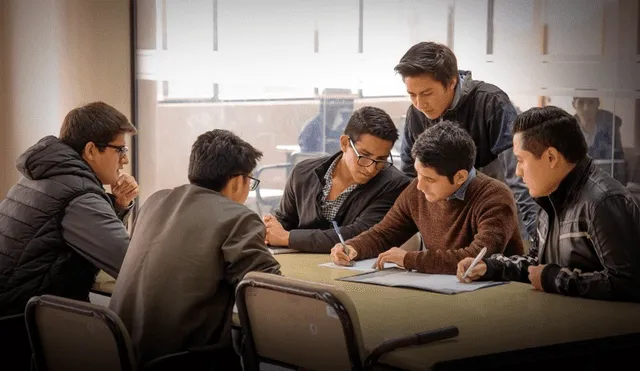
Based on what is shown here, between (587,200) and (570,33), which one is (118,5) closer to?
(570,33)

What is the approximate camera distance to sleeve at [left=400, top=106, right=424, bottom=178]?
4133 millimetres

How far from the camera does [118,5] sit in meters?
6.02

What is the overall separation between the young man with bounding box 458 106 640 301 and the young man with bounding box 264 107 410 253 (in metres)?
0.93

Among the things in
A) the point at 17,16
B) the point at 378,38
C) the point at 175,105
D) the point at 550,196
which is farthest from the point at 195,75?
the point at 550,196

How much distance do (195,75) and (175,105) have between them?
9.0 inches

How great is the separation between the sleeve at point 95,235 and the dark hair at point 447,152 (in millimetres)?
1019

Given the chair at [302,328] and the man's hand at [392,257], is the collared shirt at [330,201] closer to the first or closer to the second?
the man's hand at [392,257]

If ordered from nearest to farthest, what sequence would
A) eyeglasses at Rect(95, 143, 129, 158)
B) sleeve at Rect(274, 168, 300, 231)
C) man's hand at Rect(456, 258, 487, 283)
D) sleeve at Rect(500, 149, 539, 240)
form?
man's hand at Rect(456, 258, 487, 283) < eyeglasses at Rect(95, 143, 129, 158) < sleeve at Rect(500, 149, 539, 240) < sleeve at Rect(274, 168, 300, 231)

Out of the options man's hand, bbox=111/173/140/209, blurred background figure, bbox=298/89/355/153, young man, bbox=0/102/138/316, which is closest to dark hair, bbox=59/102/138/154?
young man, bbox=0/102/138/316

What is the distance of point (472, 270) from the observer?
10.6ft

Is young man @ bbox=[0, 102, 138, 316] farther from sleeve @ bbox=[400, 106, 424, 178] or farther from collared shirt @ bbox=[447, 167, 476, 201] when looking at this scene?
sleeve @ bbox=[400, 106, 424, 178]

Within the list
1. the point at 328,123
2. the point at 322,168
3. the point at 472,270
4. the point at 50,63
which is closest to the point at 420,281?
the point at 472,270

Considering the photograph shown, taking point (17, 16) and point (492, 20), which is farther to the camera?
point (17, 16)

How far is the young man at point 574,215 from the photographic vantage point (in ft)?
9.46
